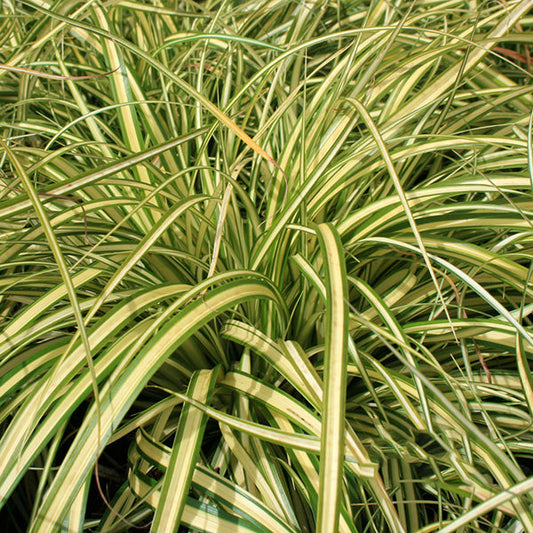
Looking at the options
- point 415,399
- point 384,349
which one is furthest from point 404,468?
point 384,349

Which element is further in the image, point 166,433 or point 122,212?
point 122,212

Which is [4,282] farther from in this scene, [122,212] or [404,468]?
[404,468]

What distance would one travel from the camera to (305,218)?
0.66 metres

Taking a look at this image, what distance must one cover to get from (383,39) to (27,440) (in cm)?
77

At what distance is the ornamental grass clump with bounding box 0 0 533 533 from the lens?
481 mm

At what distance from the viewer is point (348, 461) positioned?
0.51 m

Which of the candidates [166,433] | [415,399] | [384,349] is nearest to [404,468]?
[415,399]

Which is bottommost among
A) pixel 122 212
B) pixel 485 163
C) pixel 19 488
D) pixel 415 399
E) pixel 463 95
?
pixel 19 488

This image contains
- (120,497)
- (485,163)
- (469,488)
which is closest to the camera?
(469,488)

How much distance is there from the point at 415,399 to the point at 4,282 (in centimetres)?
57

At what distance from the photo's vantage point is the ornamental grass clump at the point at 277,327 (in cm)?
48

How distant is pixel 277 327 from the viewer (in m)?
0.69

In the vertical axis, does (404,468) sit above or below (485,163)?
below

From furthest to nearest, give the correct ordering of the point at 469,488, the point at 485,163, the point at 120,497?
the point at 485,163
the point at 120,497
the point at 469,488
